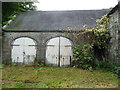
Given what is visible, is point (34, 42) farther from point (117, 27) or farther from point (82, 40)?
point (117, 27)

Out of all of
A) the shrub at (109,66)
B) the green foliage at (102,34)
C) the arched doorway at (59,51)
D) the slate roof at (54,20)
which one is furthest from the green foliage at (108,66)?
the slate roof at (54,20)

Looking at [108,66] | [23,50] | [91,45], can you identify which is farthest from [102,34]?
[23,50]

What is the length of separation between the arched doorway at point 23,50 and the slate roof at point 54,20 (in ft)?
3.56

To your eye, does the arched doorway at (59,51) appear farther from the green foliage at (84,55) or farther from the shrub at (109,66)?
the shrub at (109,66)

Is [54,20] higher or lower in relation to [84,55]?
higher

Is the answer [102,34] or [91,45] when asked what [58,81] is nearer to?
[91,45]

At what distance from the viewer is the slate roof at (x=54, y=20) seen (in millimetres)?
11003

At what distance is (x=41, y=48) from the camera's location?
1067 centimetres

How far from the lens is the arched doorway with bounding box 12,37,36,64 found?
10742mm

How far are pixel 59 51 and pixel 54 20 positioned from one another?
3.45 m

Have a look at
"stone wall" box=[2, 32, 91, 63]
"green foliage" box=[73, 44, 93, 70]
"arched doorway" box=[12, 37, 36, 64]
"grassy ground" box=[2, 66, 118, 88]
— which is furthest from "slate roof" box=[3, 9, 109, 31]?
"grassy ground" box=[2, 66, 118, 88]

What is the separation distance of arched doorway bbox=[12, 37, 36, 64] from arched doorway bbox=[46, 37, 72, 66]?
1.45m

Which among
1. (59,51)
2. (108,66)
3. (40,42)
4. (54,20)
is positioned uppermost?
(54,20)

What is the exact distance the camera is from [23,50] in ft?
35.5
